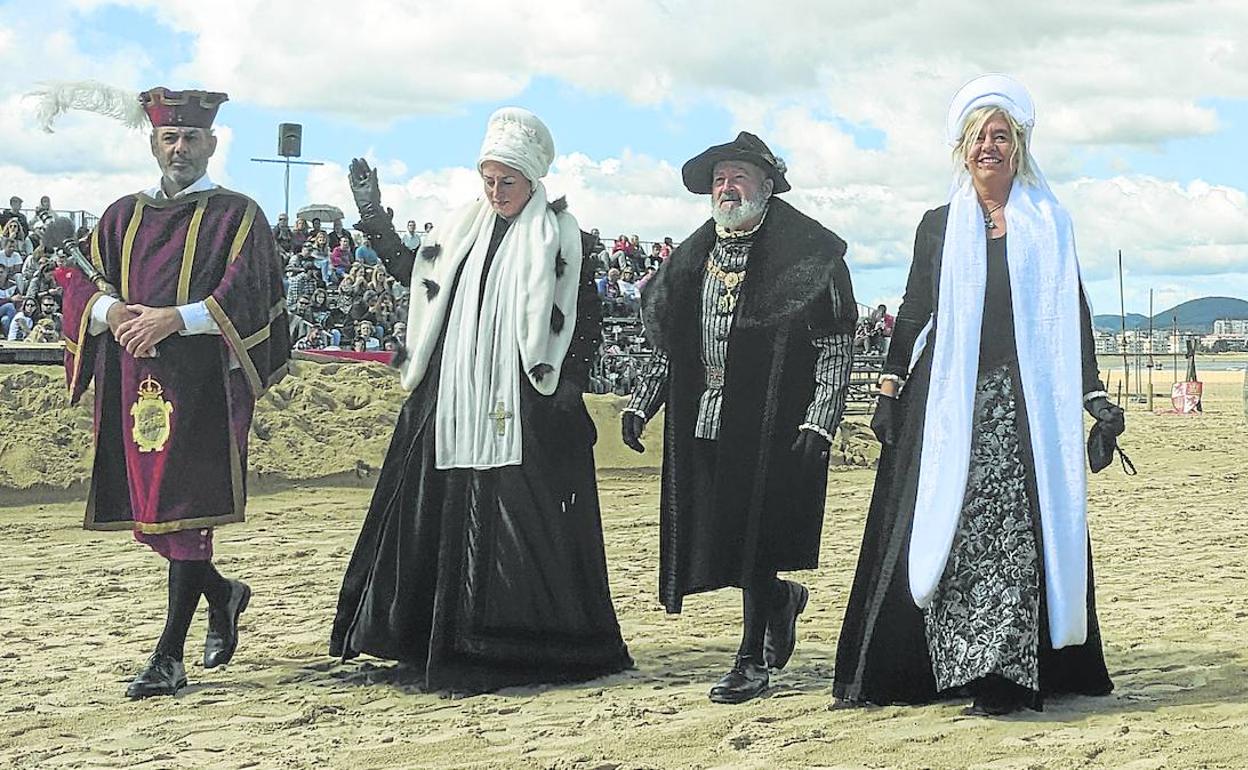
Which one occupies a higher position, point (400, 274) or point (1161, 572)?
point (400, 274)

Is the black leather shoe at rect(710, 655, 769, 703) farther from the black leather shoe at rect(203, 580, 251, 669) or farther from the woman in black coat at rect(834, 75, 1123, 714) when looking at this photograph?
the black leather shoe at rect(203, 580, 251, 669)

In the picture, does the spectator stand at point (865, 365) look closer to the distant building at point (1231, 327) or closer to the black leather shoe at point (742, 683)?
the black leather shoe at point (742, 683)

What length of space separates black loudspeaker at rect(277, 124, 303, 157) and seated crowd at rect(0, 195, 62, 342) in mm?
6385

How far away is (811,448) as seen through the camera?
524 centimetres

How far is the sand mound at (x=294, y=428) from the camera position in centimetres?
1343

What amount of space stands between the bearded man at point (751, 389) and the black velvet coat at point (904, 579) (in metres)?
0.23

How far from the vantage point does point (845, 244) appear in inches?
216

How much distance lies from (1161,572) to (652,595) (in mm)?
2753

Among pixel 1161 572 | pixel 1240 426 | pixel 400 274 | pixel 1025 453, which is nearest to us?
pixel 1025 453

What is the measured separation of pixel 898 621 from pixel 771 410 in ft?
2.63

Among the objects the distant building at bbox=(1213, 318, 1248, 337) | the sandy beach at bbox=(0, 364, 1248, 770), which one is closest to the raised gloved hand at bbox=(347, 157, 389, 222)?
the sandy beach at bbox=(0, 364, 1248, 770)

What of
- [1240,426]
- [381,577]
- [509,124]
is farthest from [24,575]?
[1240,426]

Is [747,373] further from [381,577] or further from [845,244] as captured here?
[381,577]

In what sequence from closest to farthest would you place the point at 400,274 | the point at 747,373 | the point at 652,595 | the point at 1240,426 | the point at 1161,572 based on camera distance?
the point at 747,373
the point at 400,274
the point at 652,595
the point at 1161,572
the point at 1240,426
